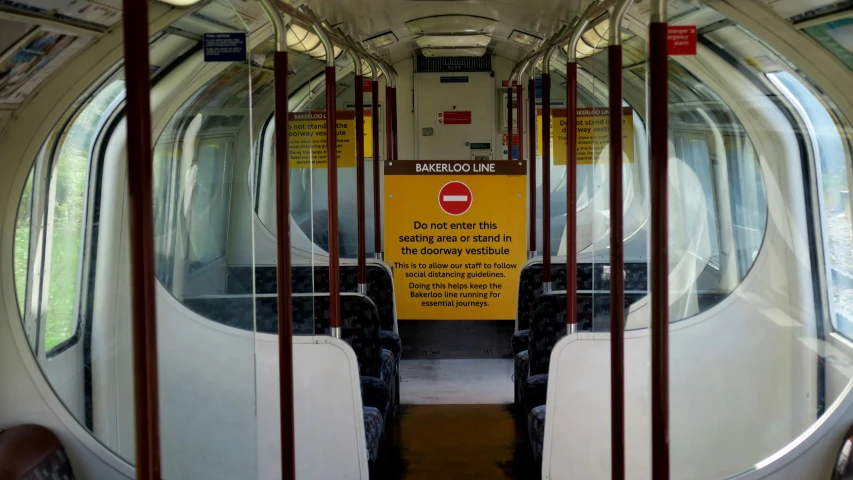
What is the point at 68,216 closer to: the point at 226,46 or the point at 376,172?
the point at 226,46

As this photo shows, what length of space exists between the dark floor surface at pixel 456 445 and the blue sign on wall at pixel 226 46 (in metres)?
2.47

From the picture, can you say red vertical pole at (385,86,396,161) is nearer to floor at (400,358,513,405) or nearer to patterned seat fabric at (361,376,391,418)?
floor at (400,358,513,405)

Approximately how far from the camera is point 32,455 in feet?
7.98

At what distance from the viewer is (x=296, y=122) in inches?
187

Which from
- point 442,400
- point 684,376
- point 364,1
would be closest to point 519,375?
point 442,400

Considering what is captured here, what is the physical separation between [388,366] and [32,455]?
227 cm

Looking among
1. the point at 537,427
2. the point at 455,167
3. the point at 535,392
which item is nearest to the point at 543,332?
the point at 535,392

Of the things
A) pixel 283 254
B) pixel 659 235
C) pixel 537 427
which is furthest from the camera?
pixel 537 427

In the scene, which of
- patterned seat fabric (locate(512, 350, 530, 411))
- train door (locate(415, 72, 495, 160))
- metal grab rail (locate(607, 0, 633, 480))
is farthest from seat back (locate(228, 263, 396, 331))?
train door (locate(415, 72, 495, 160))

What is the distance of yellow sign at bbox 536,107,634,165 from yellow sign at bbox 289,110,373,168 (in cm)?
133

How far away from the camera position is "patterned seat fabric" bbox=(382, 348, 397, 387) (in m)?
4.43

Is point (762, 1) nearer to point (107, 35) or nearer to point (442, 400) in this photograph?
point (107, 35)

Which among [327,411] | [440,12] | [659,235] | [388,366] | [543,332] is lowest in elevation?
[388,366]

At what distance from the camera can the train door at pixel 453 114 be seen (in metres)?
8.35
